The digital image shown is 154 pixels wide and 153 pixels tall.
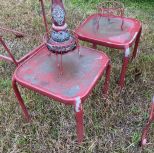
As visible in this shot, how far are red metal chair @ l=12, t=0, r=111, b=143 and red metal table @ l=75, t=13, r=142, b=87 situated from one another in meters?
0.20

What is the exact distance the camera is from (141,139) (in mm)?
1813

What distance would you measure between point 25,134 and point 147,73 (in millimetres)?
1123

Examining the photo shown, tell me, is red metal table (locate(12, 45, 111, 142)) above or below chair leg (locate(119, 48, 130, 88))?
above

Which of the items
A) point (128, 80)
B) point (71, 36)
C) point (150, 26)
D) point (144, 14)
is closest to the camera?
point (71, 36)

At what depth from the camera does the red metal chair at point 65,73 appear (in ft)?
4.76

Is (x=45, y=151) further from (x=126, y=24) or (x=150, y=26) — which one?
(x=150, y=26)

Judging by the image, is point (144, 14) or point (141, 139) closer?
point (141, 139)

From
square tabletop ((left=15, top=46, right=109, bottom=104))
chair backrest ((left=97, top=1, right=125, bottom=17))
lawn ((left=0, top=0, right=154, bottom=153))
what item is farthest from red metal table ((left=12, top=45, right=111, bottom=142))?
chair backrest ((left=97, top=1, right=125, bottom=17))

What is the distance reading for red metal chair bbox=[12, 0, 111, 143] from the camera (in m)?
1.45

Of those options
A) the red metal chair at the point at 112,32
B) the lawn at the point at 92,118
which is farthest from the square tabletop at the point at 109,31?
the lawn at the point at 92,118

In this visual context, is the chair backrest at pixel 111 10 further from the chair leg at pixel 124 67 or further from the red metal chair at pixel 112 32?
the chair leg at pixel 124 67

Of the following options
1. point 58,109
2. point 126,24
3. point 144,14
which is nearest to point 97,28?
point 126,24

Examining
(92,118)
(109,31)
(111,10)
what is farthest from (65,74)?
(111,10)

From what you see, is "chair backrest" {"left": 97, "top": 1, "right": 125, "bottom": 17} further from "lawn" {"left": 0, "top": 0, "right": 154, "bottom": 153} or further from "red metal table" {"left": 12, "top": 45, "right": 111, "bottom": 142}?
"red metal table" {"left": 12, "top": 45, "right": 111, "bottom": 142}
